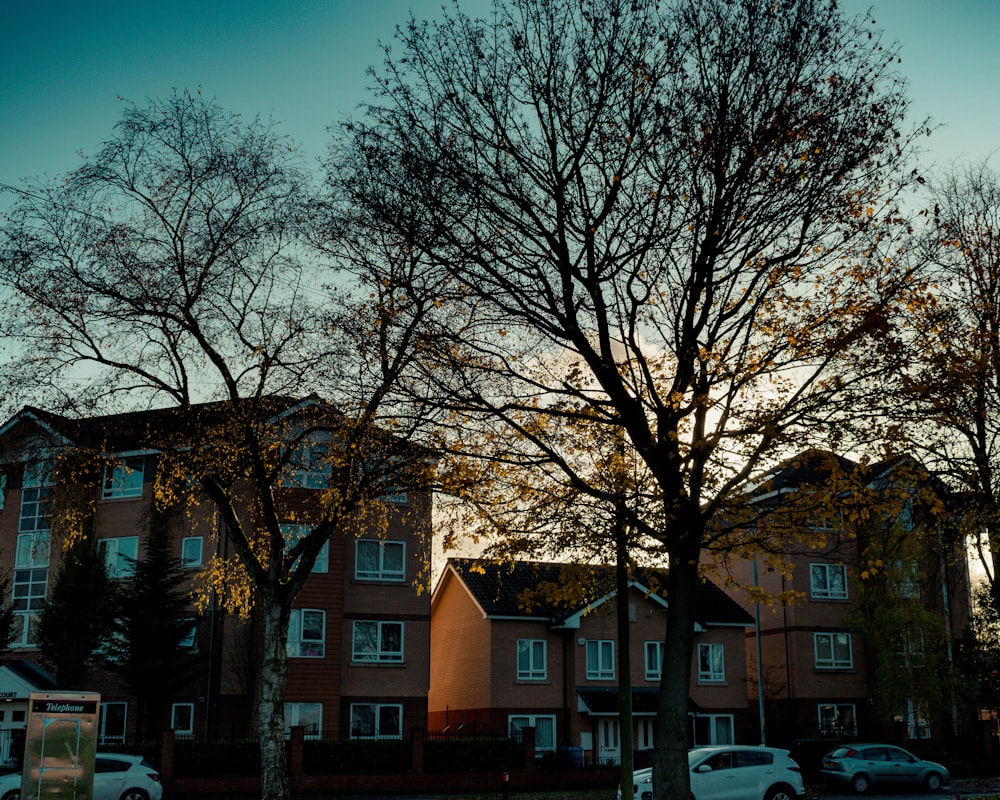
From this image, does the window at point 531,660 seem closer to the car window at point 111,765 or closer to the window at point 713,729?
the window at point 713,729

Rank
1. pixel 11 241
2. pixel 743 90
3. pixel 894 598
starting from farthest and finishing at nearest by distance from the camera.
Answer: pixel 894 598 < pixel 11 241 < pixel 743 90

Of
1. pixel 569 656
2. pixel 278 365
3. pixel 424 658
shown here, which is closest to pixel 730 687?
pixel 569 656

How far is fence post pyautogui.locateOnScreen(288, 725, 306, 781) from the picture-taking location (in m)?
31.6

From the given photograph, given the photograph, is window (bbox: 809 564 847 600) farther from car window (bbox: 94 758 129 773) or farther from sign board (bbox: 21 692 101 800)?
sign board (bbox: 21 692 101 800)

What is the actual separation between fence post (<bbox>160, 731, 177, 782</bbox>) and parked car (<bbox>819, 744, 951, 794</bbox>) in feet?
66.1

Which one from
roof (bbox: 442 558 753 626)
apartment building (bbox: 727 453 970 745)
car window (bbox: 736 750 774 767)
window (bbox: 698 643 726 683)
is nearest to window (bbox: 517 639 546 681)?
roof (bbox: 442 558 753 626)

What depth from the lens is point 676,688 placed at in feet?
52.1

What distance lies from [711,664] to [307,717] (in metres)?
17.7

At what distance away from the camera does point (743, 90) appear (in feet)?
52.3

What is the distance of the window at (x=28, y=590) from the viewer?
41.1 m

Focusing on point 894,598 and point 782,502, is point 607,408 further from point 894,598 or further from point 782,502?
point 894,598

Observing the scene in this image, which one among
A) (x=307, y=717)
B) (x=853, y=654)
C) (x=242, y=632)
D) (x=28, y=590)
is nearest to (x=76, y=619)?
(x=242, y=632)

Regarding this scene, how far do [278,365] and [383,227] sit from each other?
22.8 feet

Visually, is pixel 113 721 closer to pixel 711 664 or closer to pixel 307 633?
pixel 307 633
